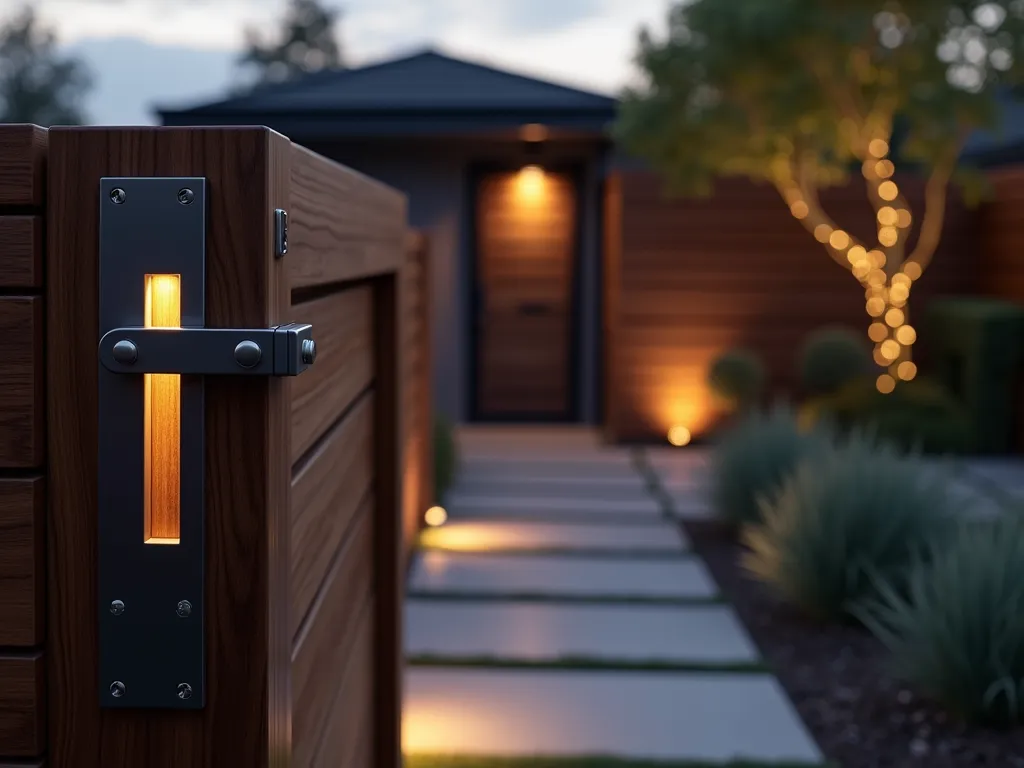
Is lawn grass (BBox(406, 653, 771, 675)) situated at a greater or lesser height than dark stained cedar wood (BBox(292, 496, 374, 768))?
lesser

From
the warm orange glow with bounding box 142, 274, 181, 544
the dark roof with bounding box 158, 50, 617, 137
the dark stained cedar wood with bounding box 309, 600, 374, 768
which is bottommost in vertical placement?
the dark stained cedar wood with bounding box 309, 600, 374, 768

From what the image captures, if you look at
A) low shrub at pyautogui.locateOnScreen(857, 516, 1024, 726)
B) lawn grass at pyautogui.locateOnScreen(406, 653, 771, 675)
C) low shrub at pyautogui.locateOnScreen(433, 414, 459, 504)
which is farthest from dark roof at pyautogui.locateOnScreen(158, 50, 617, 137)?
low shrub at pyautogui.locateOnScreen(857, 516, 1024, 726)

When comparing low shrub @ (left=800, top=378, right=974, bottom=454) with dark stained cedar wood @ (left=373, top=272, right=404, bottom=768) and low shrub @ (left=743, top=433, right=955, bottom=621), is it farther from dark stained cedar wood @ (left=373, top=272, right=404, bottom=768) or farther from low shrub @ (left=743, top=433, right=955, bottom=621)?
dark stained cedar wood @ (left=373, top=272, right=404, bottom=768)

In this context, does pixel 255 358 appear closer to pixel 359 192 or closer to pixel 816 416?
pixel 359 192

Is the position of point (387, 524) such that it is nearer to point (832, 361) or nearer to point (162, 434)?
point (162, 434)

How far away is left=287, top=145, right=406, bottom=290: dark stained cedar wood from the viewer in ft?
3.88

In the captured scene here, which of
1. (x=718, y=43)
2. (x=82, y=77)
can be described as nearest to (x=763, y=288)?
(x=718, y=43)

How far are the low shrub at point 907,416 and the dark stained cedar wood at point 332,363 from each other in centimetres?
675

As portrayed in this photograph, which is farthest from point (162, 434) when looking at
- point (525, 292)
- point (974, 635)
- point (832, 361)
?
point (525, 292)

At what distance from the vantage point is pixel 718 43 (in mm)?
8539

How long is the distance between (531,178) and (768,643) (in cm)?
677

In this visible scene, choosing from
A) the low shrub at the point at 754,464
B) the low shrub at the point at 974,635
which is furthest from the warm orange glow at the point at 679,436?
the low shrub at the point at 974,635

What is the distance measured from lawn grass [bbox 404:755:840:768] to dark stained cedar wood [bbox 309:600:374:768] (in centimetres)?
74

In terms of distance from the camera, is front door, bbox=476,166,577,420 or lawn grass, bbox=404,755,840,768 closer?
lawn grass, bbox=404,755,840,768
